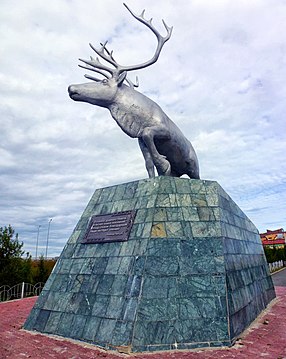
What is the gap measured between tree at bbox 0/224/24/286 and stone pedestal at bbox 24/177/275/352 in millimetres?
9413

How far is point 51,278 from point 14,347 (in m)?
1.99

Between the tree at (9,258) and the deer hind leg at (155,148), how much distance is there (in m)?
10.8

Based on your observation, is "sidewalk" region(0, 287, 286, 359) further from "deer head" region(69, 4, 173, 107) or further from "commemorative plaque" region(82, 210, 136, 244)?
"deer head" region(69, 4, 173, 107)

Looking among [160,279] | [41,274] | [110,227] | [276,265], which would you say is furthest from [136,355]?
[276,265]

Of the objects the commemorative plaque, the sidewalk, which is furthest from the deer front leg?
the sidewalk

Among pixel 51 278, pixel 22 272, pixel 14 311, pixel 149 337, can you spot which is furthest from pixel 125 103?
pixel 22 272

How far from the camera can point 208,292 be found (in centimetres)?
546

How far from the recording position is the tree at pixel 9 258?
50.0 ft

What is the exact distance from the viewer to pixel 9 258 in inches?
619

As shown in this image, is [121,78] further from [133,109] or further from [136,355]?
[136,355]

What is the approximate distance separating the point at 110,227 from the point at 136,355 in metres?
2.85

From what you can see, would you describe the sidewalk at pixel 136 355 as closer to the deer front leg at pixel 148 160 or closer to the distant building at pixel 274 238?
the deer front leg at pixel 148 160

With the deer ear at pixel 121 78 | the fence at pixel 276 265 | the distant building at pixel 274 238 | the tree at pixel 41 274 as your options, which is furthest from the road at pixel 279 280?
the distant building at pixel 274 238

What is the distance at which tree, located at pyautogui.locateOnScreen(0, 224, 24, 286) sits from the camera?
1524 centimetres
